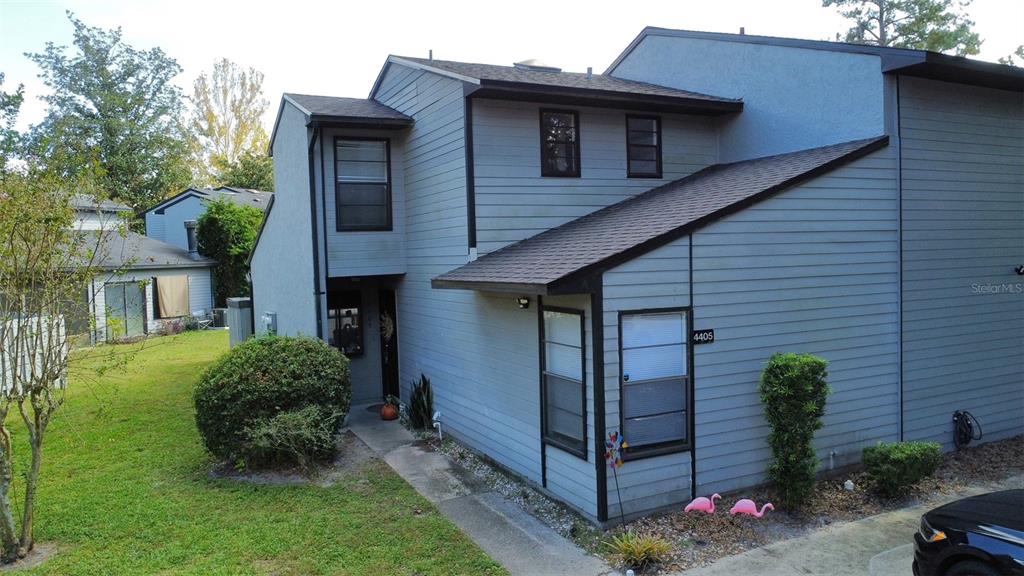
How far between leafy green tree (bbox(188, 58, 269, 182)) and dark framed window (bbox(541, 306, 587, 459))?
39.2 meters

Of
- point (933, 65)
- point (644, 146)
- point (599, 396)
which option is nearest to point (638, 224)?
point (599, 396)

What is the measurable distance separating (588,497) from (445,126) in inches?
230

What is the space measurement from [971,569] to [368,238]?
9.25m

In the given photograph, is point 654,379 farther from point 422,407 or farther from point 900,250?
point 422,407

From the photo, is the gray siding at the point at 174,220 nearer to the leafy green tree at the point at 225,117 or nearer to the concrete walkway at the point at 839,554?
the leafy green tree at the point at 225,117

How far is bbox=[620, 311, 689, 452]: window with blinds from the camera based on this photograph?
6.82 meters

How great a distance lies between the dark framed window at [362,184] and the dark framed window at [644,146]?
4.15 meters

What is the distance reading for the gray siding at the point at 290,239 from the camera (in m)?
11.5

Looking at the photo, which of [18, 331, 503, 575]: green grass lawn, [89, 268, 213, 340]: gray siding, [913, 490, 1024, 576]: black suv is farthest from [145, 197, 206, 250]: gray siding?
[913, 490, 1024, 576]: black suv

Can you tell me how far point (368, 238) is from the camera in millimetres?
11305

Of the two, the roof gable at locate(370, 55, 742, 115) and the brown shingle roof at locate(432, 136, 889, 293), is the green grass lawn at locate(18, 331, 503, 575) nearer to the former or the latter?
the brown shingle roof at locate(432, 136, 889, 293)

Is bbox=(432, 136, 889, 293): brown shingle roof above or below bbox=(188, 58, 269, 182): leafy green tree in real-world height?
below

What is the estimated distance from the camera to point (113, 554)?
20.0ft

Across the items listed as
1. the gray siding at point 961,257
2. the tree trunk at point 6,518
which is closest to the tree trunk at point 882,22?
the gray siding at point 961,257
